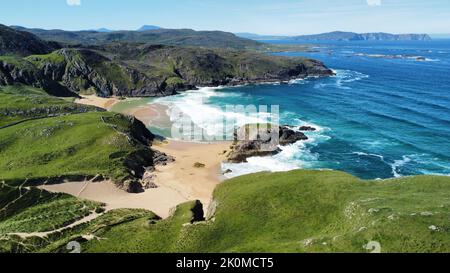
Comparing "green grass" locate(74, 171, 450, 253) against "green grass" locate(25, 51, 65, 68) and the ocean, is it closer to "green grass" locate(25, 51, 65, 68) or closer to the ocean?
the ocean

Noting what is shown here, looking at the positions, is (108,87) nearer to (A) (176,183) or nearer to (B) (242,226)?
(A) (176,183)

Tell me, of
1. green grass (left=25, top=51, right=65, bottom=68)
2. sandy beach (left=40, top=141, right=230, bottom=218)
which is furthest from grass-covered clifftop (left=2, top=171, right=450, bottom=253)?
green grass (left=25, top=51, right=65, bottom=68)

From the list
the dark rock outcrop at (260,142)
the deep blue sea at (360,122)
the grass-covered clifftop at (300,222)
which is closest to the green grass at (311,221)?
the grass-covered clifftop at (300,222)

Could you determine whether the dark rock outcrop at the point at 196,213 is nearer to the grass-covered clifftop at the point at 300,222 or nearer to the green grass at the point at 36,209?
the grass-covered clifftop at the point at 300,222

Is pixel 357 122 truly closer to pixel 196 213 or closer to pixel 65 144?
pixel 196 213
